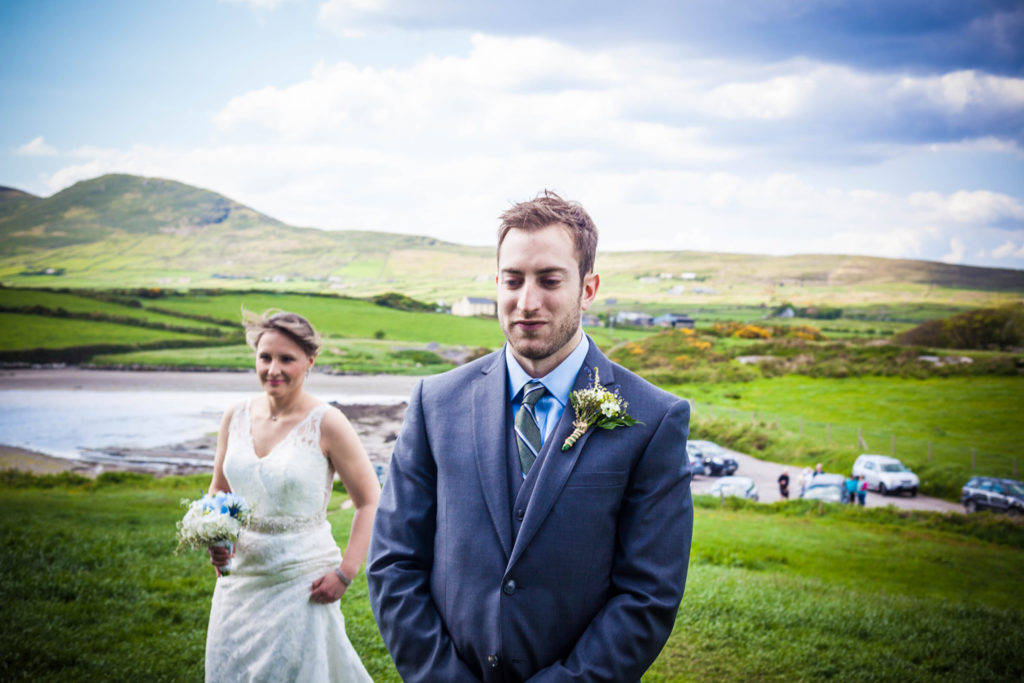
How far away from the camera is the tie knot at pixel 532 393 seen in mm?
2043

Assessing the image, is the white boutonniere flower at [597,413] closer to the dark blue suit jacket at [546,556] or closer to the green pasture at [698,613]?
the dark blue suit jacket at [546,556]

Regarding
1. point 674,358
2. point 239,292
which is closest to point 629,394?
point 674,358

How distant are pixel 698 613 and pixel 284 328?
4.78 metres

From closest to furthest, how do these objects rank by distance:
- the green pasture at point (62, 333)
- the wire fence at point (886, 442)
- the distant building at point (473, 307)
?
the wire fence at point (886, 442), the green pasture at point (62, 333), the distant building at point (473, 307)

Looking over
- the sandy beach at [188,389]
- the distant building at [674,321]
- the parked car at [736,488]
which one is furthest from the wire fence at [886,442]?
the sandy beach at [188,389]

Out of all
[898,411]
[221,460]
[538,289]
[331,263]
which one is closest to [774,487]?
[898,411]

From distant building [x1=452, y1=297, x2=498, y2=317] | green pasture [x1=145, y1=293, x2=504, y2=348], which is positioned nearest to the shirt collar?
green pasture [x1=145, y1=293, x2=504, y2=348]

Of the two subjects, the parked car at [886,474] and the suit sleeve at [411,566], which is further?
the parked car at [886,474]

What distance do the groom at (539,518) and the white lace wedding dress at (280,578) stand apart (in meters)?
1.54

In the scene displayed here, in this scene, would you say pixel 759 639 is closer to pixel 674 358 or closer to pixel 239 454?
pixel 239 454

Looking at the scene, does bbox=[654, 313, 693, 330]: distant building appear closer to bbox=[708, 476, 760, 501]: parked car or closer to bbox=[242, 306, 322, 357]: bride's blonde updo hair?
bbox=[708, 476, 760, 501]: parked car

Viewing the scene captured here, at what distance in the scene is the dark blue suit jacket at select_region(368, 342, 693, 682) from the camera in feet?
5.99

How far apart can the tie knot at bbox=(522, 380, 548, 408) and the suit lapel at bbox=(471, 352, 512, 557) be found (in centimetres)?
7

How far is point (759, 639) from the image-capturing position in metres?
5.40
